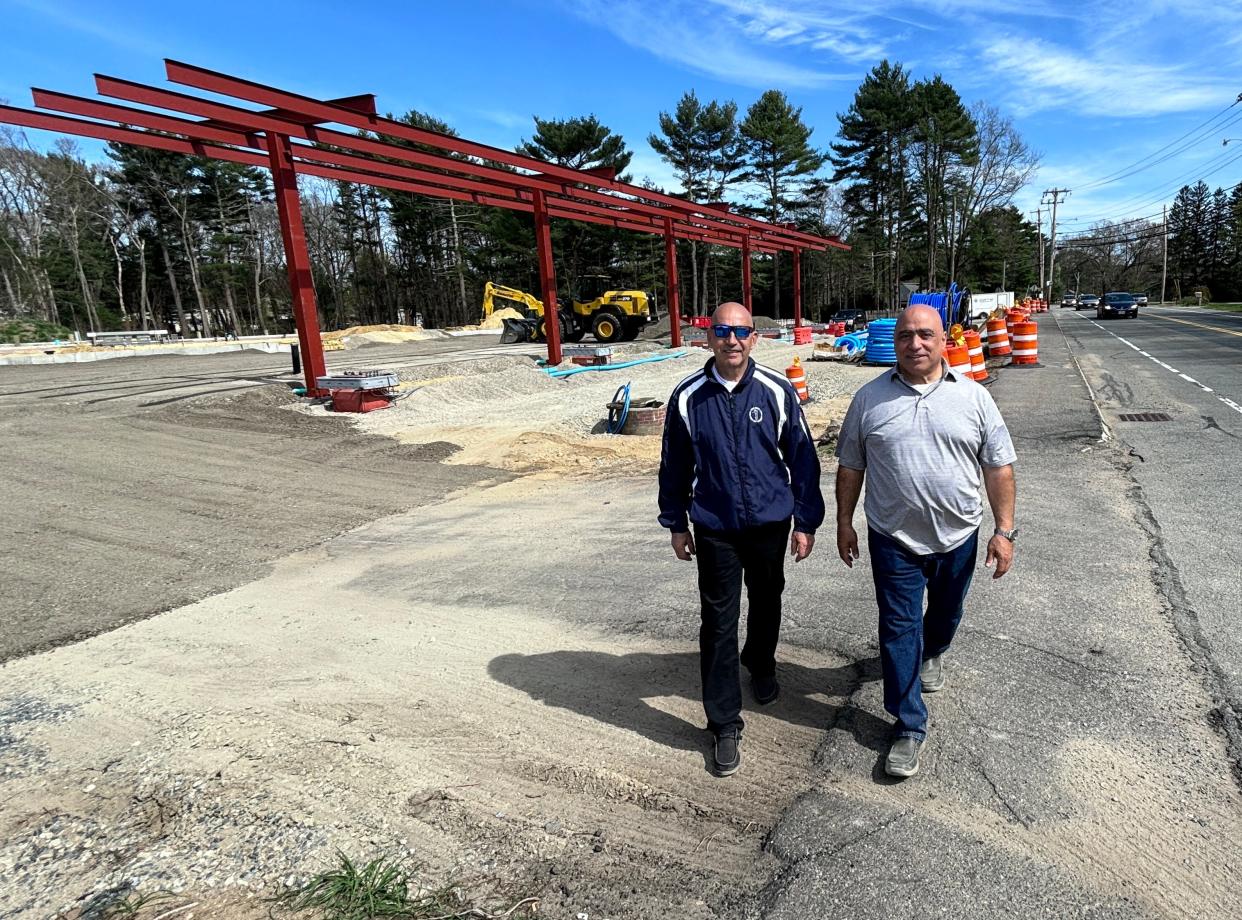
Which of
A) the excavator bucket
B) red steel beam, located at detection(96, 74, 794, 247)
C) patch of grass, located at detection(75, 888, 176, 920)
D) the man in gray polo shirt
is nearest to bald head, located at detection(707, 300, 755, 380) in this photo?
the man in gray polo shirt

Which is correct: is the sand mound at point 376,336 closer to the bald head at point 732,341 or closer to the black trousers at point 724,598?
the bald head at point 732,341

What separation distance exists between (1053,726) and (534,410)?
12.1 metres

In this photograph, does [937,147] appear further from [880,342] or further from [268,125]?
[268,125]

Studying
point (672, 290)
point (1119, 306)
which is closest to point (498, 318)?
point (672, 290)

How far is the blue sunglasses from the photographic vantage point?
2846 mm

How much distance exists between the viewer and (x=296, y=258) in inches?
522

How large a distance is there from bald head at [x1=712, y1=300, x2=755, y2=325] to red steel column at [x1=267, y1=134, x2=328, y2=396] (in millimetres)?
11843

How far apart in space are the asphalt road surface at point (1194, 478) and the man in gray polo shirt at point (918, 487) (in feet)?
4.28

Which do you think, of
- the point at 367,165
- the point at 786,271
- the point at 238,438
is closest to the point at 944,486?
the point at 238,438

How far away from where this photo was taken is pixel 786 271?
205 ft

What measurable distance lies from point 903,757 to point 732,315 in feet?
6.11

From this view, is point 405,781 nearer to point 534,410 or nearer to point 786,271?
point 534,410

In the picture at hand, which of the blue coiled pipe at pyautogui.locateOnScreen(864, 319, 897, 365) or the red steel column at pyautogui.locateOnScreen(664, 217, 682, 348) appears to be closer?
the blue coiled pipe at pyautogui.locateOnScreen(864, 319, 897, 365)

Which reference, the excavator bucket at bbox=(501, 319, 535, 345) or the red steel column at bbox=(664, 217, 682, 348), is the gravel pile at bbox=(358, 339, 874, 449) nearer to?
the red steel column at bbox=(664, 217, 682, 348)
